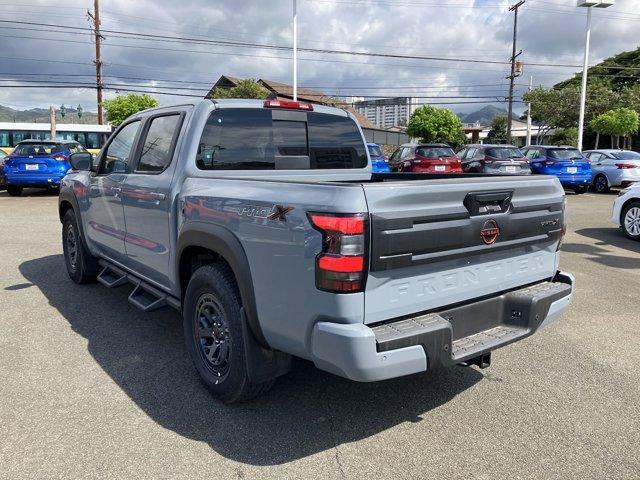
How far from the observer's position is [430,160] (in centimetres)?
1666

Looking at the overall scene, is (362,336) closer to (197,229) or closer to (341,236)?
(341,236)

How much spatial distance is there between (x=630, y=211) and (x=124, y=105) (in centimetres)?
4063

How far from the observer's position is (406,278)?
8.66ft

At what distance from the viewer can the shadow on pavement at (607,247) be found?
7684 millimetres

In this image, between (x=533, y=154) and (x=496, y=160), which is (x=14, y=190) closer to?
(x=496, y=160)

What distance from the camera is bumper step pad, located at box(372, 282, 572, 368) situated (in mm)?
2562

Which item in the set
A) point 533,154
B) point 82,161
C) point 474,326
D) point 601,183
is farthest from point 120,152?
point 601,183

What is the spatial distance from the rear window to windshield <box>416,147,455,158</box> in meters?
12.6

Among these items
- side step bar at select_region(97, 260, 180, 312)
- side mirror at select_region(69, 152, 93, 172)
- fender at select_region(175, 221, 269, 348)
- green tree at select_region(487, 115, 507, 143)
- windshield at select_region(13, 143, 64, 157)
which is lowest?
side step bar at select_region(97, 260, 180, 312)

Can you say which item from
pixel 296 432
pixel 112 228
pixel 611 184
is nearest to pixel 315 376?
pixel 296 432

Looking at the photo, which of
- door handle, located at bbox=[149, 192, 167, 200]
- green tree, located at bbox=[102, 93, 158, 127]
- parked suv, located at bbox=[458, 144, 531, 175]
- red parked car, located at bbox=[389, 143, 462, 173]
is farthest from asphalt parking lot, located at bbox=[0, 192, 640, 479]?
green tree, located at bbox=[102, 93, 158, 127]

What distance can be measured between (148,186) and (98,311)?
1876 millimetres

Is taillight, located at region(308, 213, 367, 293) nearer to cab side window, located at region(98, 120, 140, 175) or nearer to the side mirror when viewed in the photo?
cab side window, located at region(98, 120, 140, 175)

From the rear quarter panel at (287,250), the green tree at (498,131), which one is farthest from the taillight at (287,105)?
the green tree at (498,131)
